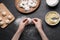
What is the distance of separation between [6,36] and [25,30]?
0.40 ft

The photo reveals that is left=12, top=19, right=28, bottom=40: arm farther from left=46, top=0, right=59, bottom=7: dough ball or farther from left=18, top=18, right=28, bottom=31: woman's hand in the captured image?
left=46, top=0, right=59, bottom=7: dough ball

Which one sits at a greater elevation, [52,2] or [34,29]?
[52,2]

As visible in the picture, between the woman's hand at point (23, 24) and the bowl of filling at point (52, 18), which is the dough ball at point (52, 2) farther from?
the woman's hand at point (23, 24)

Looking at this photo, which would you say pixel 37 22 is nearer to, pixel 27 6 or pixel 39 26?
pixel 39 26

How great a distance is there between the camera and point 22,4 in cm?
127

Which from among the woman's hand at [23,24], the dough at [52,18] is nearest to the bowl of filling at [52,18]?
the dough at [52,18]

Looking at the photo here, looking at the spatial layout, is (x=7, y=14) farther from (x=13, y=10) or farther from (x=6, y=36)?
(x=6, y=36)

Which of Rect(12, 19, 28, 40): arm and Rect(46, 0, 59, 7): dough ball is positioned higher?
Rect(46, 0, 59, 7): dough ball

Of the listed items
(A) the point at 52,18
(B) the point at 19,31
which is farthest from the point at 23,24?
(A) the point at 52,18

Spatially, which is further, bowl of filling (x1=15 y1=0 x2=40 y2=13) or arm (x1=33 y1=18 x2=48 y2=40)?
bowl of filling (x1=15 y1=0 x2=40 y2=13)

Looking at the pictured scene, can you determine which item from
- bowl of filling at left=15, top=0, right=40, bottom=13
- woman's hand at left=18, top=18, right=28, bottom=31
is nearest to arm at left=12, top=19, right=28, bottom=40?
woman's hand at left=18, top=18, right=28, bottom=31

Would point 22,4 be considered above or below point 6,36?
above

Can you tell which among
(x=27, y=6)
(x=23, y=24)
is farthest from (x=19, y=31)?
(x=27, y=6)

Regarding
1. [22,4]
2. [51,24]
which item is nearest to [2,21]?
[22,4]
